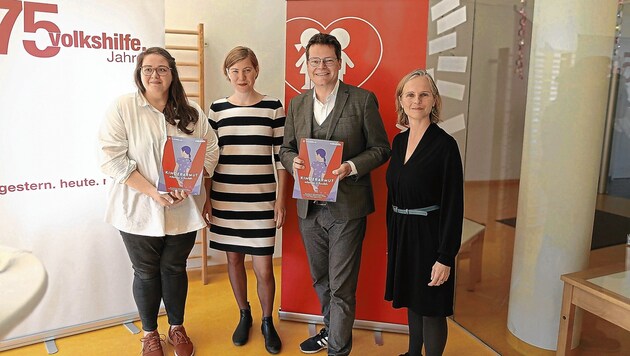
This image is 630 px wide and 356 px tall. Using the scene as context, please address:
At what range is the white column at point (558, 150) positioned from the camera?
7.95ft

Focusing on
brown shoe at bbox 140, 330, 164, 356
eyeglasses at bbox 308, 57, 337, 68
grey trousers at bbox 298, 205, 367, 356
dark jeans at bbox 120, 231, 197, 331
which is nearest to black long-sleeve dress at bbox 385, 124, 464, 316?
grey trousers at bbox 298, 205, 367, 356

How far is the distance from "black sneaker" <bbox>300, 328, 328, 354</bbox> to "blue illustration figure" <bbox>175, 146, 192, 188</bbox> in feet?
4.23

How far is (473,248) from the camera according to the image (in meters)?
3.44

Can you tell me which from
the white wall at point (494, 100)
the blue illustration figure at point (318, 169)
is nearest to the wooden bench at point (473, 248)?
the white wall at point (494, 100)

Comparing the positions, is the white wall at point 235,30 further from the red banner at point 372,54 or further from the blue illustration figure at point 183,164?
the blue illustration figure at point 183,164

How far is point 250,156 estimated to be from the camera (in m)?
2.70

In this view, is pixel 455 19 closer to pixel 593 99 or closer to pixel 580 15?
pixel 580 15

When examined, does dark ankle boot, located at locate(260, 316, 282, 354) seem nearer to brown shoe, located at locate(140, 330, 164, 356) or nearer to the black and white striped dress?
the black and white striped dress

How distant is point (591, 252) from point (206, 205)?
2.18 meters

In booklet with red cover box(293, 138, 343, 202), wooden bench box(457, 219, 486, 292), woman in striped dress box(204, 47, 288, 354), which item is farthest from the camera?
wooden bench box(457, 219, 486, 292)

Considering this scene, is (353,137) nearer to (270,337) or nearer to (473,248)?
(270,337)

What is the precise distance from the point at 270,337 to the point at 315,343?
0.28 metres

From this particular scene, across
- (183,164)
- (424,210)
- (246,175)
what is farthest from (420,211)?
(183,164)

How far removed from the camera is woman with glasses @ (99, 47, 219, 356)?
7.88ft
